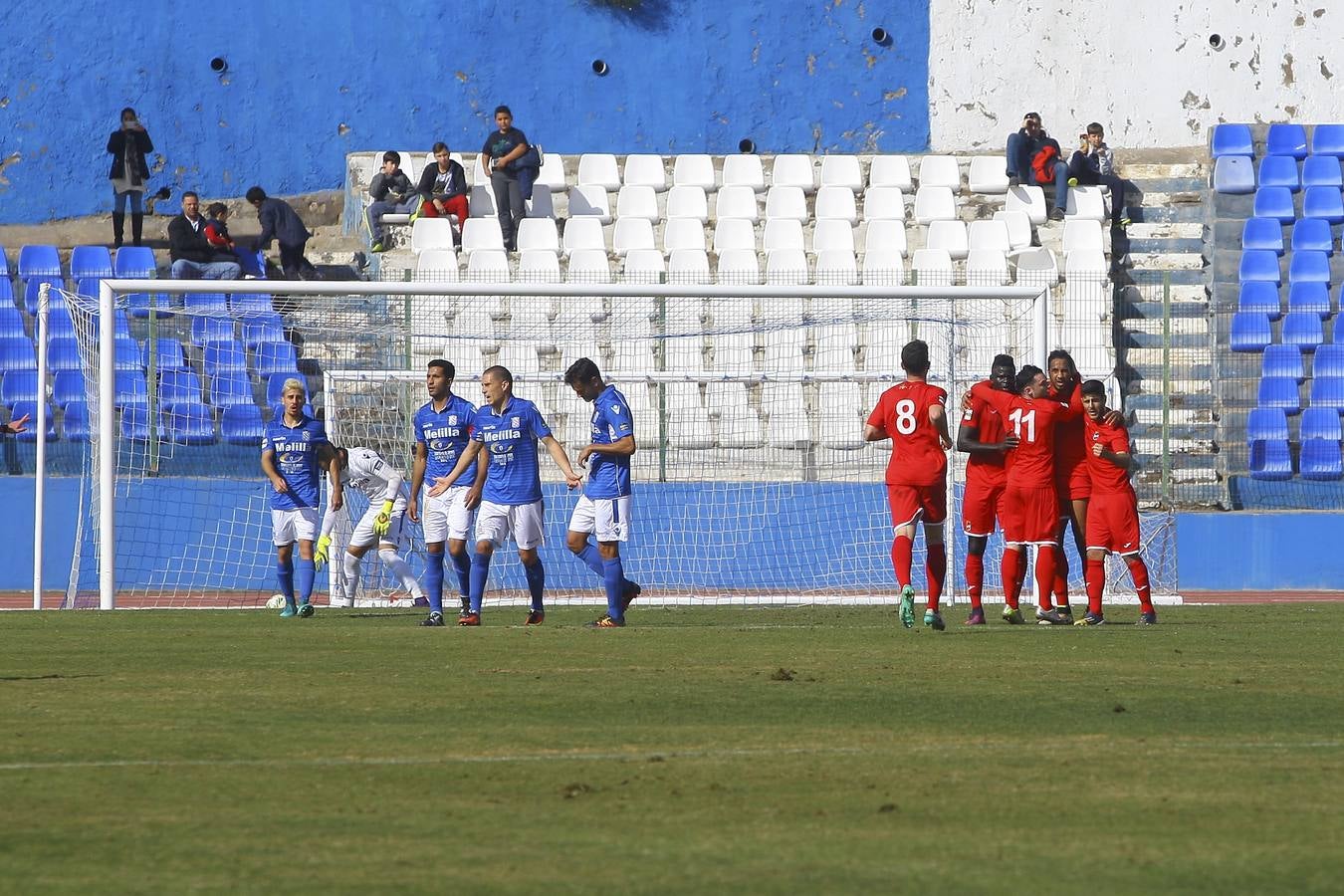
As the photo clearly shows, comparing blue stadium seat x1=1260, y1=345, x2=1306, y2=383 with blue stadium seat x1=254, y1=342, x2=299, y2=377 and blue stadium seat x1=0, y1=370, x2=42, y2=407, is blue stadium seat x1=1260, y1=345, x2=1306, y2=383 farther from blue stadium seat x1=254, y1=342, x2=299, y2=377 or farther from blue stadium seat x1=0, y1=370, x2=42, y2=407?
blue stadium seat x1=0, y1=370, x2=42, y2=407

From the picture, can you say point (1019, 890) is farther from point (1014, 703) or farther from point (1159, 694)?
point (1159, 694)

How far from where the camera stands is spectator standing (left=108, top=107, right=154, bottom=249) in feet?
69.8

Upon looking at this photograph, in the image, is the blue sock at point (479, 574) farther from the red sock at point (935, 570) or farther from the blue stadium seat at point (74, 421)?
the blue stadium seat at point (74, 421)

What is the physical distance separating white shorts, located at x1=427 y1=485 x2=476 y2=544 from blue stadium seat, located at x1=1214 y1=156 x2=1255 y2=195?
12.3 metres

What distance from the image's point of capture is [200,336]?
58.6 ft

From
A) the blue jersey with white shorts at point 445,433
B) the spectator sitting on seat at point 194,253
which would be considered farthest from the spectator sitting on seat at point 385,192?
the blue jersey with white shorts at point 445,433

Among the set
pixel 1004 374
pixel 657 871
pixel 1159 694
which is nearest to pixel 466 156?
pixel 1004 374

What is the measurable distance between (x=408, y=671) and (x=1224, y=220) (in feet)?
50.6

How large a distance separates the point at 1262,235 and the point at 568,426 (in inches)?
348

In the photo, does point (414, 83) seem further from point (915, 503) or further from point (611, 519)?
point (915, 503)

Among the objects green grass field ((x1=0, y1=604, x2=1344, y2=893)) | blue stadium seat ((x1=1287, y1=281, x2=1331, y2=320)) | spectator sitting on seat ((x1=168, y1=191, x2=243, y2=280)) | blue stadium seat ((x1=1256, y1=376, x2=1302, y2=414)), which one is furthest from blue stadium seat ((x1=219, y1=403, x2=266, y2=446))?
blue stadium seat ((x1=1287, y1=281, x2=1331, y2=320))

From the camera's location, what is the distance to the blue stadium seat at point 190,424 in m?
17.5

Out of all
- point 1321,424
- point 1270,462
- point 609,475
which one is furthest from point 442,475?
point 1321,424

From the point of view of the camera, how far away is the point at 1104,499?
12.6 metres
